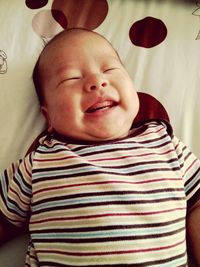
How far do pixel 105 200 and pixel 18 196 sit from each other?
0.19 metres

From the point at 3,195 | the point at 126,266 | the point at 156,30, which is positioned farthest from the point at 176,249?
the point at 156,30

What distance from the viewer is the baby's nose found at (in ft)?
2.78

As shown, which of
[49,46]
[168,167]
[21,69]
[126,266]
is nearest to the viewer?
[126,266]

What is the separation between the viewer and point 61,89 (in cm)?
87

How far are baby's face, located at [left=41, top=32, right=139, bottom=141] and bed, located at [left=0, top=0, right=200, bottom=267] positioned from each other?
0.12 m

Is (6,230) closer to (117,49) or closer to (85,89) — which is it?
(85,89)

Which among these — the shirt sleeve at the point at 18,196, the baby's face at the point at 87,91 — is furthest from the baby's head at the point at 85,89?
the shirt sleeve at the point at 18,196

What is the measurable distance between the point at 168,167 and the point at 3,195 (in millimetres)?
337

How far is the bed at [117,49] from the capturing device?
0.98 metres

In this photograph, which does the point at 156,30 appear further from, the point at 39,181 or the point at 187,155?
the point at 39,181

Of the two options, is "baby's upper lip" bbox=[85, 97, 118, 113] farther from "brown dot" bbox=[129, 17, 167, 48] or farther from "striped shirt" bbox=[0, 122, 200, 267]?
"brown dot" bbox=[129, 17, 167, 48]

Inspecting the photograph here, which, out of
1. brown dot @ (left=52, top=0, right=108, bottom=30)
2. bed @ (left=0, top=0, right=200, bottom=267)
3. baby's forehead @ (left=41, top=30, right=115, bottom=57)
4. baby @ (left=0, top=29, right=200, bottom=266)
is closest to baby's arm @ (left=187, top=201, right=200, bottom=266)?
baby @ (left=0, top=29, right=200, bottom=266)

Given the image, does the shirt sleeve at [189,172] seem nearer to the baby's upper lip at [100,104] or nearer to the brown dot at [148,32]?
the baby's upper lip at [100,104]

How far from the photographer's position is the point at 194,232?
830 mm
